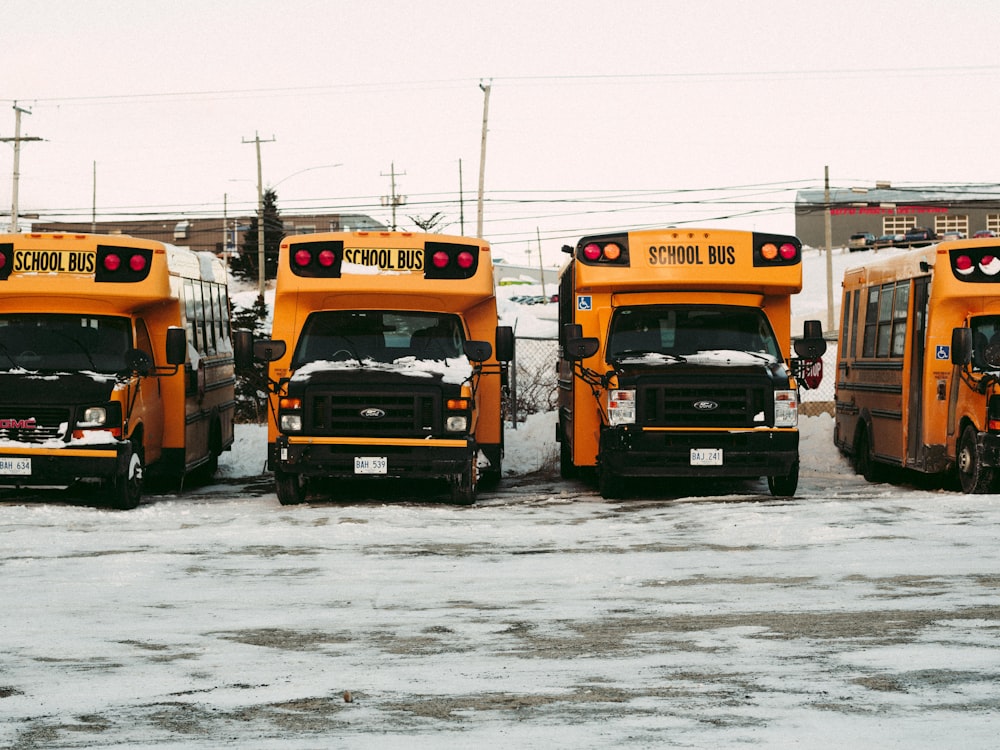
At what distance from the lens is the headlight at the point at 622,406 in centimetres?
1528

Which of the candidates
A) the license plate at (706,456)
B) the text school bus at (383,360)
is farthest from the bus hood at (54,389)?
the license plate at (706,456)

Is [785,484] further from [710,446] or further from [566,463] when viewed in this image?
[566,463]

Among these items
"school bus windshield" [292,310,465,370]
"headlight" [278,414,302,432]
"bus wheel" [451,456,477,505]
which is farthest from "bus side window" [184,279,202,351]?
"bus wheel" [451,456,477,505]

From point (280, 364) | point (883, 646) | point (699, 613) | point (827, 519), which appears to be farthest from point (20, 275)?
point (883, 646)

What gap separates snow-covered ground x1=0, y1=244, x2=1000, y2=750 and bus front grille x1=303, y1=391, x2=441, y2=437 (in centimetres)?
105

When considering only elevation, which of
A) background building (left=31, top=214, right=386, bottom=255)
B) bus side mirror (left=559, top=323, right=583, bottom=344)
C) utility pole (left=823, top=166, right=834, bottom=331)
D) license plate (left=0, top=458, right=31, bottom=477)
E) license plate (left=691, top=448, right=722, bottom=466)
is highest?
background building (left=31, top=214, right=386, bottom=255)

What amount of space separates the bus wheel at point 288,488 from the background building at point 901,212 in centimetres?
7845

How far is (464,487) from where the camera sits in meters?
15.4

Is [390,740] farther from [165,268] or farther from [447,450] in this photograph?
[165,268]

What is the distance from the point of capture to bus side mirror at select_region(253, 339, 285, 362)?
602 inches

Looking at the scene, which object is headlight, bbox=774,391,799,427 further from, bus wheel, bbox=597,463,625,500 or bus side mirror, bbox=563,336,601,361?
bus side mirror, bbox=563,336,601,361

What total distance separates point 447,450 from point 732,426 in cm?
305

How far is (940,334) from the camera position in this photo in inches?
633

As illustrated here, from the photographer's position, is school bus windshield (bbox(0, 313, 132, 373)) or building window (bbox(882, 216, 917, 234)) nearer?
school bus windshield (bbox(0, 313, 132, 373))
